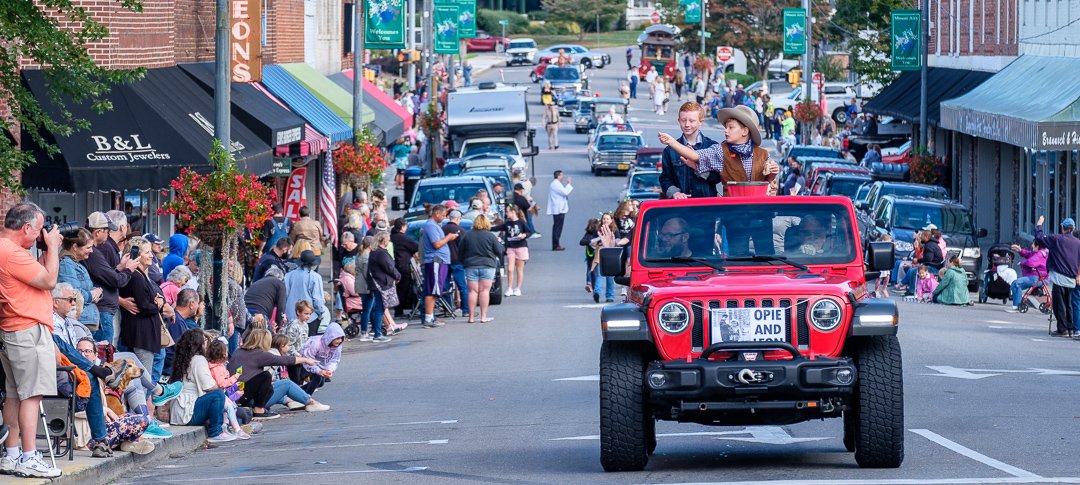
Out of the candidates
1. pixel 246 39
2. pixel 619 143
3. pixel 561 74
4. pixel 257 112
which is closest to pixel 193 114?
pixel 246 39

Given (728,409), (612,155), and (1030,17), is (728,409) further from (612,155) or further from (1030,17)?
(612,155)

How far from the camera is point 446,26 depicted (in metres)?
55.5

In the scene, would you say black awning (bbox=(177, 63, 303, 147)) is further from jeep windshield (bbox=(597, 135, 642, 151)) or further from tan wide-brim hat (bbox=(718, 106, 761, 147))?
jeep windshield (bbox=(597, 135, 642, 151))

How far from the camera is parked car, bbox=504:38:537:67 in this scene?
110500 mm

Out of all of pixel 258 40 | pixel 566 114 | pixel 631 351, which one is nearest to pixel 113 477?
pixel 631 351

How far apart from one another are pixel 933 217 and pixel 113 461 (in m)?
22.2

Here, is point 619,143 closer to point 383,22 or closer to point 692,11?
point 383,22

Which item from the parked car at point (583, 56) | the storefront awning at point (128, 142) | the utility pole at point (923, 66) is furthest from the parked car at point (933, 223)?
the parked car at point (583, 56)

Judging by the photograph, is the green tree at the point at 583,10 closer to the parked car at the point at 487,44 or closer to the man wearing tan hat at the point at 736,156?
the parked car at the point at 487,44

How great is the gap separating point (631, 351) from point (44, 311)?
159 inches

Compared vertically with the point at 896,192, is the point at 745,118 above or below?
above

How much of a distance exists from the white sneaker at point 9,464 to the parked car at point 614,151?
147 feet

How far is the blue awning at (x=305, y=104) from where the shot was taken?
107ft

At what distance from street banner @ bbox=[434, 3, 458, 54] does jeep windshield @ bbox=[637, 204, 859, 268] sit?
4329cm
